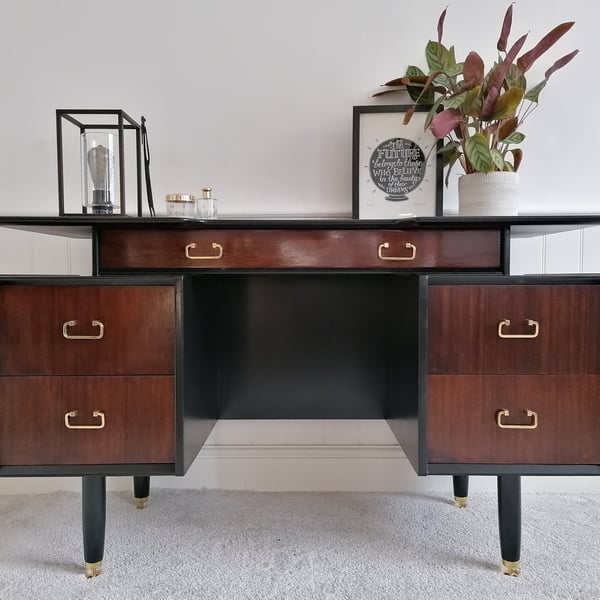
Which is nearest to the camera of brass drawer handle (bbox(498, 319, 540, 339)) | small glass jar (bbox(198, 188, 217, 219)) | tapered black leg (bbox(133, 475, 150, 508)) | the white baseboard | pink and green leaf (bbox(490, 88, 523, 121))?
brass drawer handle (bbox(498, 319, 540, 339))

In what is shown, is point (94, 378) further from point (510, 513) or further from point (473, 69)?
point (473, 69)

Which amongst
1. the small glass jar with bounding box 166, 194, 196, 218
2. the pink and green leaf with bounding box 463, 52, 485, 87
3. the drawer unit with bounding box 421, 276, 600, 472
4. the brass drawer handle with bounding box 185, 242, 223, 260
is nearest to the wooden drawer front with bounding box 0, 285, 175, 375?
the brass drawer handle with bounding box 185, 242, 223, 260

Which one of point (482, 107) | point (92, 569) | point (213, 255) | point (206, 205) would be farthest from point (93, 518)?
point (482, 107)

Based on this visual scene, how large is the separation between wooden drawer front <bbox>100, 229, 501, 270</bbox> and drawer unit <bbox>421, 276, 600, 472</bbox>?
0.11 m

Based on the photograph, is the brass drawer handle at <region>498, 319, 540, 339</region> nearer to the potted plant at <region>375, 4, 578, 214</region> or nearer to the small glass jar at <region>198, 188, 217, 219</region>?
the potted plant at <region>375, 4, 578, 214</region>

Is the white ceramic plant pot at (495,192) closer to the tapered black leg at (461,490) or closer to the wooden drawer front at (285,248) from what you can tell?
the wooden drawer front at (285,248)

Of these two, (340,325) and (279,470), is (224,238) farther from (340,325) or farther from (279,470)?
(279,470)

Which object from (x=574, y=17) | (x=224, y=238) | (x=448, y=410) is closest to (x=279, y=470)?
(x=448, y=410)

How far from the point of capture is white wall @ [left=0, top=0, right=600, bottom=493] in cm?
126

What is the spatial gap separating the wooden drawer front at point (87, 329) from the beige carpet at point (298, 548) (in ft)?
1.50

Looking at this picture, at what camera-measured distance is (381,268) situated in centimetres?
94

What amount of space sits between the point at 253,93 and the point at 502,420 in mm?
1072

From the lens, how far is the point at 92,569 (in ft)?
3.06

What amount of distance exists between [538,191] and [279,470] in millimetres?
1129
